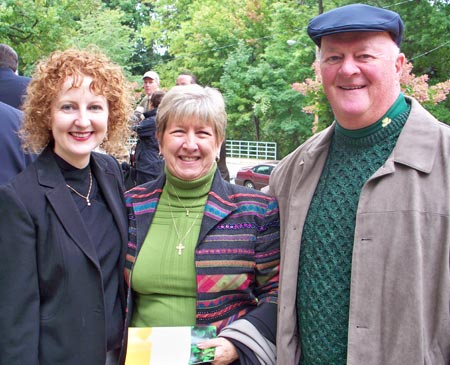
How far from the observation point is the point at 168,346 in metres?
2.13

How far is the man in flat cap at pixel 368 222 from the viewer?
1.83 m

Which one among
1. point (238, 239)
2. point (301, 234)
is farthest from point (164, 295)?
point (301, 234)

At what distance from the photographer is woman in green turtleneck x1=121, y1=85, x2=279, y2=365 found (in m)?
2.32

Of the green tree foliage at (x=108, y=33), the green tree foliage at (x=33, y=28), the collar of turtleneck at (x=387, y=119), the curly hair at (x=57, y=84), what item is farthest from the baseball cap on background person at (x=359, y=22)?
the green tree foliage at (x=108, y=33)

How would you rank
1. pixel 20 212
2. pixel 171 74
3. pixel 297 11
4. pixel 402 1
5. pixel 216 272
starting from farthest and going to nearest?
pixel 171 74 < pixel 297 11 < pixel 402 1 < pixel 216 272 < pixel 20 212

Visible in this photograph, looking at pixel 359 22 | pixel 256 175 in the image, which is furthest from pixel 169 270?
pixel 256 175

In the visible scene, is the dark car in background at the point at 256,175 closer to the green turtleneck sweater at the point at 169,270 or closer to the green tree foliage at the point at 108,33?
the green tree foliage at the point at 108,33

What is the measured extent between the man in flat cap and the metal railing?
89.6ft

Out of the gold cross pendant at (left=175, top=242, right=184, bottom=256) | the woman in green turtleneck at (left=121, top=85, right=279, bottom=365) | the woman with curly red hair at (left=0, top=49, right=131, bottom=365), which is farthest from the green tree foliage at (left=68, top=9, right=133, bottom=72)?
the gold cross pendant at (left=175, top=242, right=184, bottom=256)

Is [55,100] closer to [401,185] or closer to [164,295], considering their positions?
[164,295]

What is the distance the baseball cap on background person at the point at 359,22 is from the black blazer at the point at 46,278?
1.34 m

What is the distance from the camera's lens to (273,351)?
7.72 feet

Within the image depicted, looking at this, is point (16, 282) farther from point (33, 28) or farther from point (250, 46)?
point (250, 46)

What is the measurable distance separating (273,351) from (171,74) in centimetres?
3194
